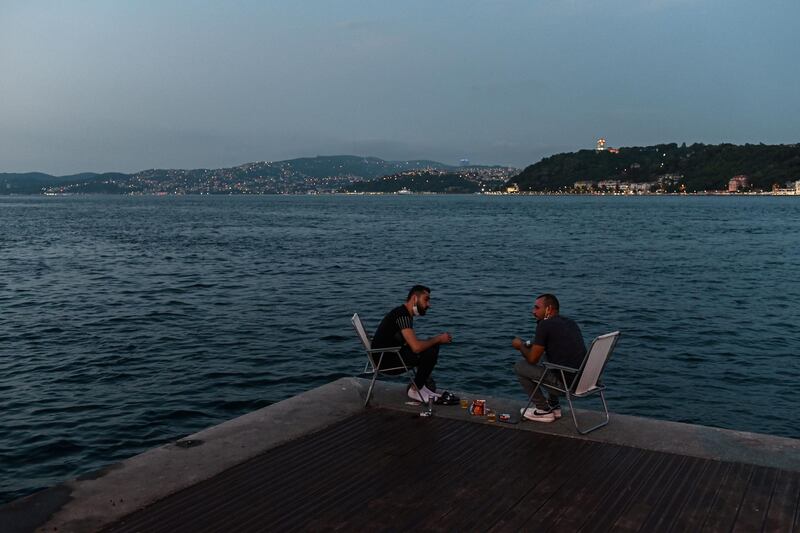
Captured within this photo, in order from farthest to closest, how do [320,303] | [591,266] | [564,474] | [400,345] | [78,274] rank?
[591,266] < [78,274] < [320,303] < [400,345] < [564,474]

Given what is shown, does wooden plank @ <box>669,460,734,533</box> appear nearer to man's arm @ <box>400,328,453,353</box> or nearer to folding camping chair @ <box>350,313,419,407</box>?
man's arm @ <box>400,328,453,353</box>

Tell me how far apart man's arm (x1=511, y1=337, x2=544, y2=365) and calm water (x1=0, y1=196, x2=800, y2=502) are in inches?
214

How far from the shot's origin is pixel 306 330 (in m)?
19.0

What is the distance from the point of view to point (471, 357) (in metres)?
16.0

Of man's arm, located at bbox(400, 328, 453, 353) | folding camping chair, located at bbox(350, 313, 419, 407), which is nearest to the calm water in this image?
folding camping chair, located at bbox(350, 313, 419, 407)

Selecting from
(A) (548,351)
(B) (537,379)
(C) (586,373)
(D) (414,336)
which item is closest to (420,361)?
(D) (414,336)

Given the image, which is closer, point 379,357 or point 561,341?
point 561,341

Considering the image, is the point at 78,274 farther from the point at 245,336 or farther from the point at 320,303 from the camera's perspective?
the point at 245,336

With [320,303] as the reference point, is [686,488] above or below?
above

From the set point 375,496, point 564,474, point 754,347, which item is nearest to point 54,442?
point 375,496

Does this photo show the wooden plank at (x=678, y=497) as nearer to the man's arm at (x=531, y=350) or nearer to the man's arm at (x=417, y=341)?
the man's arm at (x=531, y=350)

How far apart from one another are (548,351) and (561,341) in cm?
17

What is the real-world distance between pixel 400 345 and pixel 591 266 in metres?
29.1

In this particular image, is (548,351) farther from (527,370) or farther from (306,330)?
(306,330)
